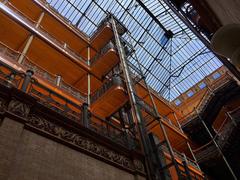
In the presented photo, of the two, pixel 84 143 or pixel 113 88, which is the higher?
pixel 113 88

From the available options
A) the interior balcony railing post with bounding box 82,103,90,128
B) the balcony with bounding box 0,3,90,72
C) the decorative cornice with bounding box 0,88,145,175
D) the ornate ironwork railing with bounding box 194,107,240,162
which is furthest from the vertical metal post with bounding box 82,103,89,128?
the ornate ironwork railing with bounding box 194,107,240,162

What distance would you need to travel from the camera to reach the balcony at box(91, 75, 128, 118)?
11992 mm

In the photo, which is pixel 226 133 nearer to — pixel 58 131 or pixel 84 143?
pixel 84 143

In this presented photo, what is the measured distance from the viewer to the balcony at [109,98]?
1199 centimetres

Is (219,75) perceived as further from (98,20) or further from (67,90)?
(67,90)

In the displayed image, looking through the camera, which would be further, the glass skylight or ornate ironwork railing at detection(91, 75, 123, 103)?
the glass skylight

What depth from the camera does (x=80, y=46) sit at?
58.0 ft

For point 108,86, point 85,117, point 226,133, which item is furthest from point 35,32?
point 226,133

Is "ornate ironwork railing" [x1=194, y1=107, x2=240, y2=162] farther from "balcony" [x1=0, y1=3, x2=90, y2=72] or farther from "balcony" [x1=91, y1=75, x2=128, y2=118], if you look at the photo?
"balcony" [x1=0, y1=3, x2=90, y2=72]

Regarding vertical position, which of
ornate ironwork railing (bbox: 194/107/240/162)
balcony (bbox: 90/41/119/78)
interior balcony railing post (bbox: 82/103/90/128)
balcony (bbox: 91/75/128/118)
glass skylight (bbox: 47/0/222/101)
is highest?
glass skylight (bbox: 47/0/222/101)

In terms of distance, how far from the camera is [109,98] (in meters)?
12.2

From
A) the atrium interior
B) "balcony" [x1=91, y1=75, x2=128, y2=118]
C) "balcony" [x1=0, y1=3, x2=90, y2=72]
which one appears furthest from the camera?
"balcony" [x1=0, y1=3, x2=90, y2=72]

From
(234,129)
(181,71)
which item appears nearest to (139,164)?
(234,129)

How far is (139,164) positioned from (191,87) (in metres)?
23.6
